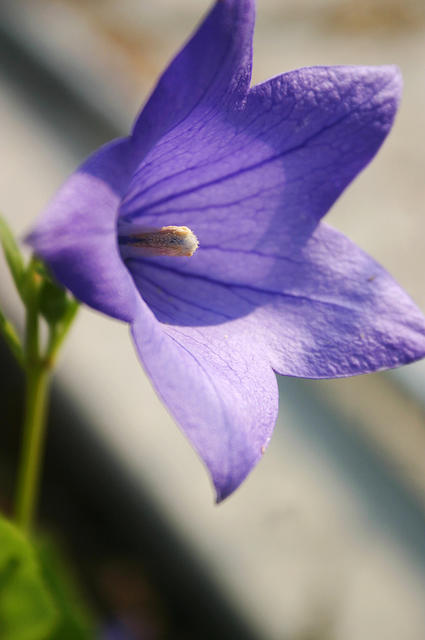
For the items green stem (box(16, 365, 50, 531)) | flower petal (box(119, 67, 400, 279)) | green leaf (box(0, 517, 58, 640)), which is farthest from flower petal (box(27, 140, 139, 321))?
green leaf (box(0, 517, 58, 640))

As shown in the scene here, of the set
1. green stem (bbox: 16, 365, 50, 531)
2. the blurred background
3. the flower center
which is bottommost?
the blurred background

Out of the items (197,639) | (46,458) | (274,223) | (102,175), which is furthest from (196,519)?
(102,175)

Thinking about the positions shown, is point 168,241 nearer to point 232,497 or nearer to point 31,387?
point 31,387

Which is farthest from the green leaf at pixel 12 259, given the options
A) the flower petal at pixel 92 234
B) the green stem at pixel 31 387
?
the flower petal at pixel 92 234

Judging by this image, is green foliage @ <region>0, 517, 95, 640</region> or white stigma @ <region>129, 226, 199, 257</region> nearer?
white stigma @ <region>129, 226, 199, 257</region>

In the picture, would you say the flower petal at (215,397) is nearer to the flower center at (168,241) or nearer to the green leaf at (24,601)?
the flower center at (168,241)

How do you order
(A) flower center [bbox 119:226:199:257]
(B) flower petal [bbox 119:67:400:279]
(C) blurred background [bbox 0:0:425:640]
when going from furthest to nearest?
(C) blurred background [bbox 0:0:425:640] → (A) flower center [bbox 119:226:199:257] → (B) flower petal [bbox 119:67:400:279]

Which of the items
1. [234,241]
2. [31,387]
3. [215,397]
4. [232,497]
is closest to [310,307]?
[234,241]

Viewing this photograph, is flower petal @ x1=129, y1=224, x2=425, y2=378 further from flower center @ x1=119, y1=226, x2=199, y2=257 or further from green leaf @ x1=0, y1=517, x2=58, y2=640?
green leaf @ x1=0, y1=517, x2=58, y2=640
